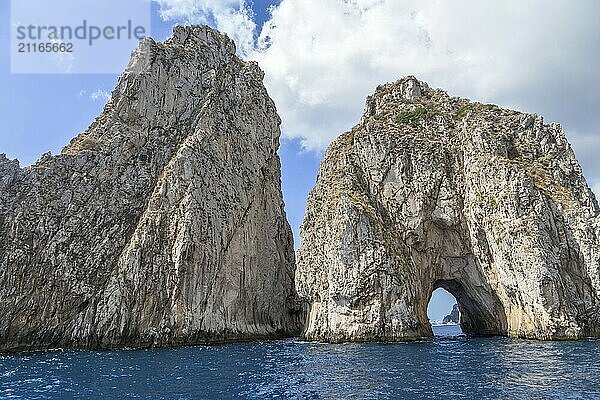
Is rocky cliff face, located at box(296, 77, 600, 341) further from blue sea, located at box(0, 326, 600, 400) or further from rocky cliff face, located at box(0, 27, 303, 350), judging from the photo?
rocky cliff face, located at box(0, 27, 303, 350)

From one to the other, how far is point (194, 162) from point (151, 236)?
42.4ft

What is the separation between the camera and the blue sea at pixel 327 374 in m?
27.8

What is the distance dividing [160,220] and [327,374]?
41.4m

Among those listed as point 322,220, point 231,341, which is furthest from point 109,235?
point 322,220

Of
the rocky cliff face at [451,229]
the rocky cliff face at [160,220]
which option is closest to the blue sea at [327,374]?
the rocky cliff face at [451,229]

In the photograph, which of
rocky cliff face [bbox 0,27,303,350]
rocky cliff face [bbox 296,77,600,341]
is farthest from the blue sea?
rocky cliff face [bbox 0,27,303,350]

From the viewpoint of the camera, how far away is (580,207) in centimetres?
5944

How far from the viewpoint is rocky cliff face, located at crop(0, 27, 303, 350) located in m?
61.8

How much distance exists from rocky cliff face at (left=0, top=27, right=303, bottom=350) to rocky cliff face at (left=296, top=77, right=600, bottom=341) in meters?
12.1

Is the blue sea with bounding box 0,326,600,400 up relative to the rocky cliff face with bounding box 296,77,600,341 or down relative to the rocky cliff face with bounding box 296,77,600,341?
down

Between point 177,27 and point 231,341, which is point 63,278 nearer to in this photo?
point 231,341

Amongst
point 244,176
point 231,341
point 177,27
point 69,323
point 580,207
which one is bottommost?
point 231,341

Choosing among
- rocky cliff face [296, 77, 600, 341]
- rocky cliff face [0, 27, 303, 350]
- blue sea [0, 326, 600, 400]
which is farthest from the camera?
rocky cliff face [0, 27, 303, 350]

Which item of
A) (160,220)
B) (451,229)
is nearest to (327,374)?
(451,229)
